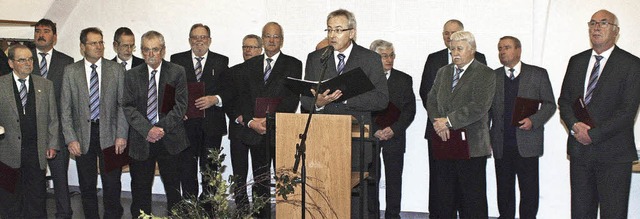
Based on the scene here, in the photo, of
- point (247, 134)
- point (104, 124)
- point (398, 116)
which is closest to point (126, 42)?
point (104, 124)

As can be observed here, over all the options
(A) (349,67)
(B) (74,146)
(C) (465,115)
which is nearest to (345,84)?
(A) (349,67)

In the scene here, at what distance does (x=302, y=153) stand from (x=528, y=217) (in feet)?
11.1

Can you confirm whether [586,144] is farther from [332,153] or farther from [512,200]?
[332,153]

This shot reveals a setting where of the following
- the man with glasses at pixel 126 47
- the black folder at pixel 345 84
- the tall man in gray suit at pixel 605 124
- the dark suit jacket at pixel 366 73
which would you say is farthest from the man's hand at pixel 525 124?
the man with glasses at pixel 126 47

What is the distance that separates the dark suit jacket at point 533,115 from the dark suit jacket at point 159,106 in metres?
2.63

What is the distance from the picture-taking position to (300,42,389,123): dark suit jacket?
220 inches

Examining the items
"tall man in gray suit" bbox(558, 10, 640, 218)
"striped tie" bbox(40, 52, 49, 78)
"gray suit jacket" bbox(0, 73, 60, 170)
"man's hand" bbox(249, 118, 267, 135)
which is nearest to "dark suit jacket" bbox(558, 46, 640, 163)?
"tall man in gray suit" bbox(558, 10, 640, 218)

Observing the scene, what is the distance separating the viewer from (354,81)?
193 inches

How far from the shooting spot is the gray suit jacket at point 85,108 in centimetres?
684

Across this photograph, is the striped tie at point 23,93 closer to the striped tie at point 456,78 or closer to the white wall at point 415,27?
the white wall at point 415,27

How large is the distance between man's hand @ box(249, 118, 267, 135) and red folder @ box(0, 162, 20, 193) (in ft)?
6.33

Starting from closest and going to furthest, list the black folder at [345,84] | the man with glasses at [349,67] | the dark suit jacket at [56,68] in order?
the black folder at [345,84]
the man with glasses at [349,67]
the dark suit jacket at [56,68]

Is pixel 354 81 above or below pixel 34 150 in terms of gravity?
above

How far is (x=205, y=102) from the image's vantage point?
7.24 m
